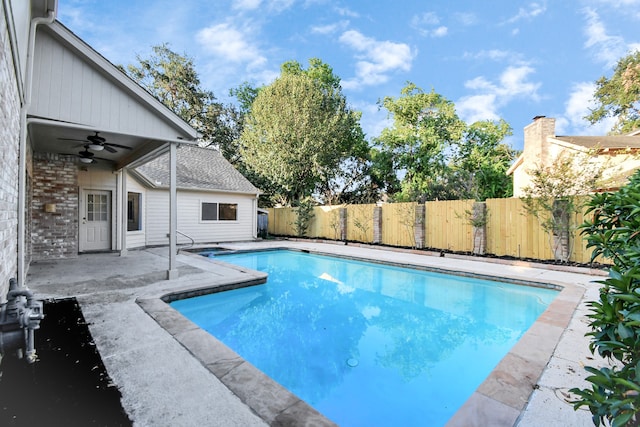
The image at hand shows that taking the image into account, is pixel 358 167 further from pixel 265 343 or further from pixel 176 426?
pixel 176 426

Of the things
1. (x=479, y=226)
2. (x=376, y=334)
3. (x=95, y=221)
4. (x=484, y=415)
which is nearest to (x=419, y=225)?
(x=479, y=226)

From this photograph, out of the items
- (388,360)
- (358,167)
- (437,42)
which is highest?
(437,42)

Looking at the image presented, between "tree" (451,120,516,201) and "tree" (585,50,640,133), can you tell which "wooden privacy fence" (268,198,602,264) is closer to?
"tree" (451,120,516,201)

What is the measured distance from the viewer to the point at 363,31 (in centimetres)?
1567

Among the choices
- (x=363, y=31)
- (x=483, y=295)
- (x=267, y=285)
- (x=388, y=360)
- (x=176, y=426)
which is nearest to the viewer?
(x=176, y=426)

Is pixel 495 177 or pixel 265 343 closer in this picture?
pixel 265 343

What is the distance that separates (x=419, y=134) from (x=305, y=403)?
65.0 ft

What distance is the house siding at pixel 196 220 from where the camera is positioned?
40.2 feet

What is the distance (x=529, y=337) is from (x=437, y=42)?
16815mm

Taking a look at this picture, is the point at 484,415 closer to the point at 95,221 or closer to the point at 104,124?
the point at 104,124

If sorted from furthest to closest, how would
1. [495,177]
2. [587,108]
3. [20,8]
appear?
1. [587,108]
2. [495,177]
3. [20,8]

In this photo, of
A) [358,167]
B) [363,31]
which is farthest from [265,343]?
[358,167]

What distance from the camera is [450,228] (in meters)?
10.7

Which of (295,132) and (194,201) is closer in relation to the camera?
(194,201)
